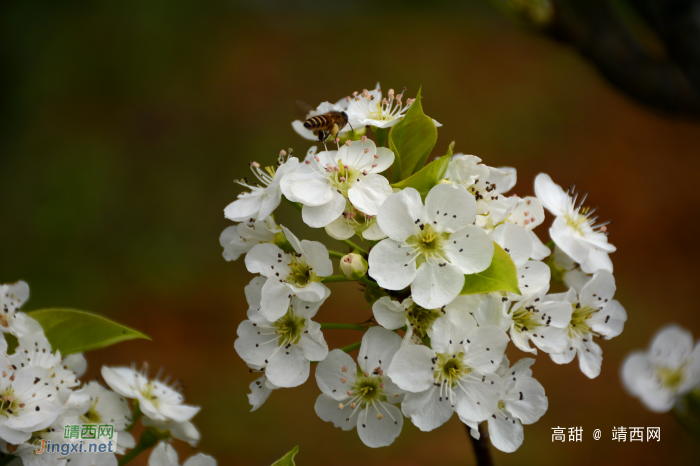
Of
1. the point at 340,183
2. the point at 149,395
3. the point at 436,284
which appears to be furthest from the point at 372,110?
the point at 149,395

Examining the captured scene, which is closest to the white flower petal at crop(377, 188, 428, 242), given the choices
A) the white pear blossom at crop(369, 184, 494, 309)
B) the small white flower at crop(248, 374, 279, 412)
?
the white pear blossom at crop(369, 184, 494, 309)

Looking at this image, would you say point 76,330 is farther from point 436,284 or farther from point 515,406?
point 515,406

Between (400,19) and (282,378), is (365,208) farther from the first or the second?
(400,19)

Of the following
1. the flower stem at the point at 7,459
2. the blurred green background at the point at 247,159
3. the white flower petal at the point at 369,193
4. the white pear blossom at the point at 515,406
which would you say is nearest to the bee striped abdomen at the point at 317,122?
the white flower petal at the point at 369,193

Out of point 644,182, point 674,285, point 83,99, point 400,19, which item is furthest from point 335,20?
point 674,285

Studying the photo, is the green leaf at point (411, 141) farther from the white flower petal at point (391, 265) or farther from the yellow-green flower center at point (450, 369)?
the yellow-green flower center at point (450, 369)

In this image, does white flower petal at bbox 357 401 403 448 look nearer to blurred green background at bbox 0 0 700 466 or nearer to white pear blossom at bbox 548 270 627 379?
white pear blossom at bbox 548 270 627 379
